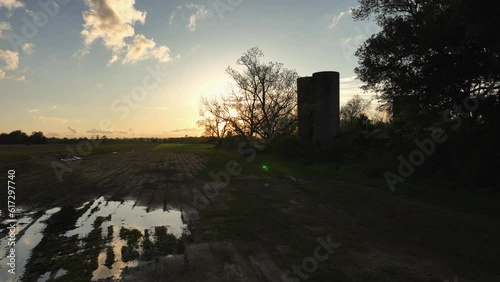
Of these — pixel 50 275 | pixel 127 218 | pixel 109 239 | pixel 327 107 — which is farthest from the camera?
pixel 327 107

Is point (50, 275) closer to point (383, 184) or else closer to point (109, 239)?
point (109, 239)

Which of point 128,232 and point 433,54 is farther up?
point 433,54

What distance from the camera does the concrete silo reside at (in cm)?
3444

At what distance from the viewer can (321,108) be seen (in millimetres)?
35500

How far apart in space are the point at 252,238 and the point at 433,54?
12156mm

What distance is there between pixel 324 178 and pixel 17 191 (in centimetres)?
1593

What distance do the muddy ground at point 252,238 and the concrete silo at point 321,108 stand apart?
19407 mm

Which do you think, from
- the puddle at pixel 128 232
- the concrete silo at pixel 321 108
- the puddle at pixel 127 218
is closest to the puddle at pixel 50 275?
the puddle at pixel 128 232

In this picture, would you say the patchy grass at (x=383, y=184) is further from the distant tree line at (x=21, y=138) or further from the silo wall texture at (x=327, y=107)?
the distant tree line at (x=21, y=138)

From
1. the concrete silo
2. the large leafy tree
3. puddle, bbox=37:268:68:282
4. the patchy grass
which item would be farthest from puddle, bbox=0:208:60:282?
the concrete silo

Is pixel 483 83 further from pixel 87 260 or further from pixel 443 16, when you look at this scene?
pixel 87 260

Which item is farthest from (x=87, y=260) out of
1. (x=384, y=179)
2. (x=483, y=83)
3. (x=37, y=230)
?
(x=483, y=83)

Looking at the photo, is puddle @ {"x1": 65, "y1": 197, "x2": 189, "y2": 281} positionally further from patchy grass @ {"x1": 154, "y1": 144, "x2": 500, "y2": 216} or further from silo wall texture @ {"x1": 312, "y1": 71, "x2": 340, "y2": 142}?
silo wall texture @ {"x1": 312, "y1": 71, "x2": 340, "y2": 142}

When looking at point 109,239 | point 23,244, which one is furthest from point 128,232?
point 23,244
